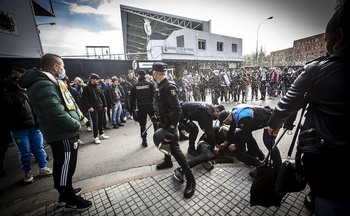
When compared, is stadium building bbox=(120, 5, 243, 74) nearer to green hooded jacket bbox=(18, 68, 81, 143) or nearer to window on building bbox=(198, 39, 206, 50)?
window on building bbox=(198, 39, 206, 50)

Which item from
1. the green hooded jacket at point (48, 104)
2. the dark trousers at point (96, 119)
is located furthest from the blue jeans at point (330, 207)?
the dark trousers at point (96, 119)

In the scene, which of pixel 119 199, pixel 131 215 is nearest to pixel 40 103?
pixel 119 199

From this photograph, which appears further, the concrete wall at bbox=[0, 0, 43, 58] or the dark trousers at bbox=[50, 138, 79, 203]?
the concrete wall at bbox=[0, 0, 43, 58]

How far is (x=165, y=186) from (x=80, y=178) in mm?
1919

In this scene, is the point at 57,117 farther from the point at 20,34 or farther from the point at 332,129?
the point at 20,34

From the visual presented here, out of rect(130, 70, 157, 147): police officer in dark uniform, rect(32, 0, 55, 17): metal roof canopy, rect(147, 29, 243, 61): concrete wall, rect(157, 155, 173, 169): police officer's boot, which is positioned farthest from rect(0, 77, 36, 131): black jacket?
rect(147, 29, 243, 61): concrete wall

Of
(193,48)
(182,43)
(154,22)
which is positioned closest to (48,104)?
(182,43)

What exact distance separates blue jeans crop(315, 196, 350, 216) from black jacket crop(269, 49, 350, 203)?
0.04 m

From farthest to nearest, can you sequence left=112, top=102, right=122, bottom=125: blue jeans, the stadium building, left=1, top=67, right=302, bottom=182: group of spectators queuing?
the stadium building → left=112, top=102, right=122, bottom=125: blue jeans → left=1, top=67, right=302, bottom=182: group of spectators queuing

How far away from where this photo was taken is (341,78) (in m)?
0.88

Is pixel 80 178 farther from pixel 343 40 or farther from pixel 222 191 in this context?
pixel 343 40

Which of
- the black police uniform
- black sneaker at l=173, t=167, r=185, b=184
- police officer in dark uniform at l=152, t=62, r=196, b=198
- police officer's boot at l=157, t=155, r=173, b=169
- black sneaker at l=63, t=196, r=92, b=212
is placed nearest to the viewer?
black sneaker at l=63, t=196, r=92, b=212

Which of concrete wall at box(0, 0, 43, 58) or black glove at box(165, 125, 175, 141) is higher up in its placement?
concrete wall at box(0, 0, 43, 58)

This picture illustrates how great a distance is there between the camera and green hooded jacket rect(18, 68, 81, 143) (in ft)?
5.91
